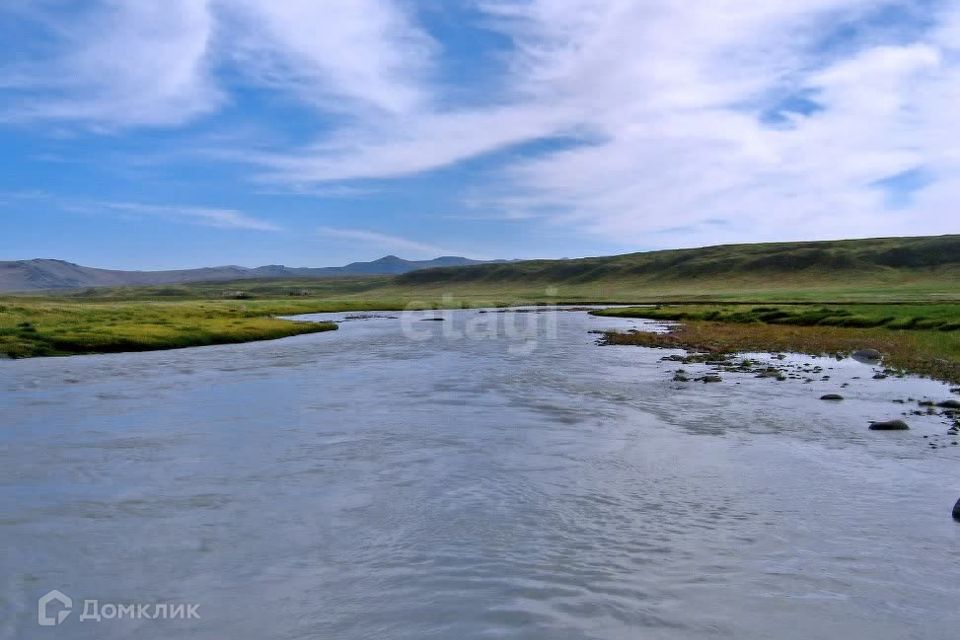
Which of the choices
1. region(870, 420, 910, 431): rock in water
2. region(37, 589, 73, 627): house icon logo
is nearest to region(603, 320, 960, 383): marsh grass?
region(870, 420, 910, 431): rock in water

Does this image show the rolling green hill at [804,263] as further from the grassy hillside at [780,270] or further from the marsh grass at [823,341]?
the marsh grass at [823,341]

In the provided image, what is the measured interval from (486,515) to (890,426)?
12.7 meters

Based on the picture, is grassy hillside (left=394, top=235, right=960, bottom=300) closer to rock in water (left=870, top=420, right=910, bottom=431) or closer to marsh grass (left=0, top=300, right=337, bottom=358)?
marsh grass (left=0, top=300, right=337, bottom=358)

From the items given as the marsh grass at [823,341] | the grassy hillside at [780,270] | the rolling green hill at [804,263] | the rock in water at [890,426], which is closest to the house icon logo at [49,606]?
the rock in water at [890,426]

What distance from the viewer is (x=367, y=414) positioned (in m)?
22.0

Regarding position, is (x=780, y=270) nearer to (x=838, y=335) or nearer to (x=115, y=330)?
(x=838, y=335)

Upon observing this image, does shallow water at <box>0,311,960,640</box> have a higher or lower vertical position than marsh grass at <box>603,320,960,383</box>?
lower

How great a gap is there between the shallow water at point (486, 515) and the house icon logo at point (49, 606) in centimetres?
12

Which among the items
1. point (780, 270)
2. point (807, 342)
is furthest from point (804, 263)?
point (807, 342)

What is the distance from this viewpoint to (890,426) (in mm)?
18438

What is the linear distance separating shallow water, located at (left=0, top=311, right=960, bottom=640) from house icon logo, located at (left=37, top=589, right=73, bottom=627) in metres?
0.12

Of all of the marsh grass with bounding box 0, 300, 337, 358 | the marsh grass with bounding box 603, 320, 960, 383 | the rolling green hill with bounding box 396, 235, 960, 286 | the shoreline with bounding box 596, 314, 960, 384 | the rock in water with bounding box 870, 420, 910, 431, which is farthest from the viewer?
the rolling green hill with bounding box 396, 235, 960, 286

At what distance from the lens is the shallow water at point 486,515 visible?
8898 millimetres

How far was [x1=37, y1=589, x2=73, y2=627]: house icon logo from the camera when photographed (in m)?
8.78
